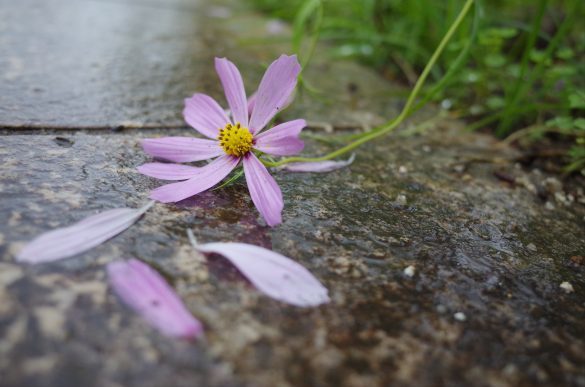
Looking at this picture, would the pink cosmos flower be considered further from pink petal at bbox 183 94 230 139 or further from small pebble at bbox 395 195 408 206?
small pebble at bbox 395 195 408 206

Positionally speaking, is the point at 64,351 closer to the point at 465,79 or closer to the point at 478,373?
the point at 478,373

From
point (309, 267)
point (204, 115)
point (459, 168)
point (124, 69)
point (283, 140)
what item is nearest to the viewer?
point (309, 267)

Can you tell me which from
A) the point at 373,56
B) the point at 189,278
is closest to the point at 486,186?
the point at 189,278

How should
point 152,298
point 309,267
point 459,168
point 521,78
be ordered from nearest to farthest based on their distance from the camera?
point 152,298
point 309,267
point 459,168
point 521,78

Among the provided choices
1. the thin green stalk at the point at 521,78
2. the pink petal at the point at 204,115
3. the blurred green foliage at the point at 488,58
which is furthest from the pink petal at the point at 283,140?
the thin green stalk at the point at 521,78

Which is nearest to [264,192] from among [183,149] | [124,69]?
[183,149]

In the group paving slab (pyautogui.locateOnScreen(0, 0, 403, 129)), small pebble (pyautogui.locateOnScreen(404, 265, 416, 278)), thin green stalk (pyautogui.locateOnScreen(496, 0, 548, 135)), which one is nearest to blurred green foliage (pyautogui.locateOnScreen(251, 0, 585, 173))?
thin green stalk (pyautogui.locateOnScreen(496, 0, 548, 135))

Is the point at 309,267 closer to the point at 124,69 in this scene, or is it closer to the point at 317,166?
the point at 317,166

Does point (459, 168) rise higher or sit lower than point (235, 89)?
lower
